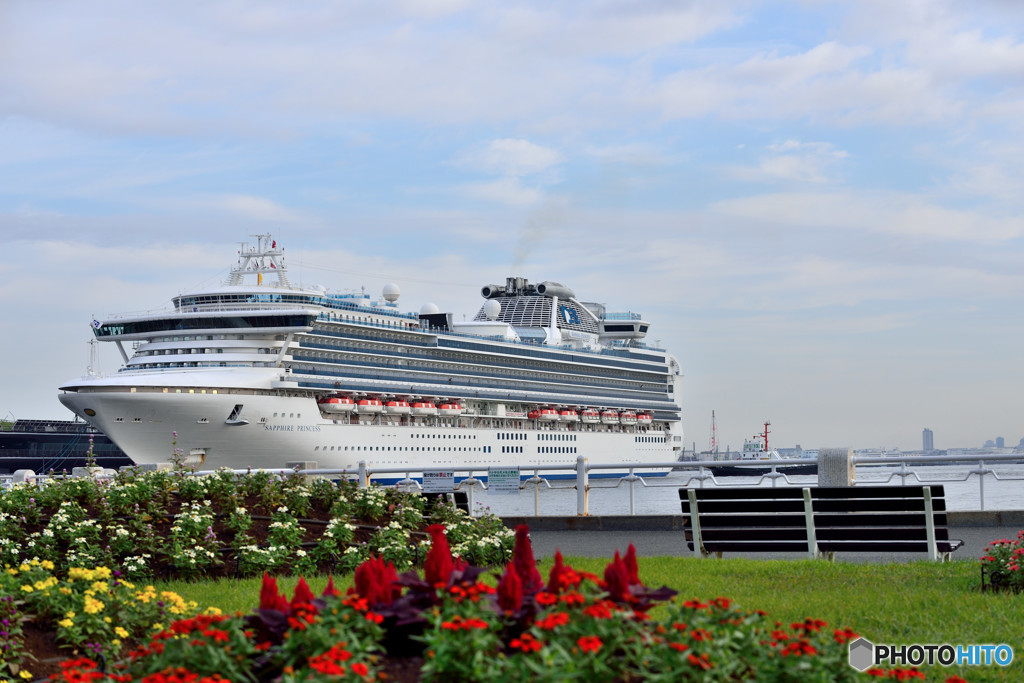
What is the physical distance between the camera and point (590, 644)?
12.7 feet

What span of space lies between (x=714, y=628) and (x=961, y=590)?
439 cm

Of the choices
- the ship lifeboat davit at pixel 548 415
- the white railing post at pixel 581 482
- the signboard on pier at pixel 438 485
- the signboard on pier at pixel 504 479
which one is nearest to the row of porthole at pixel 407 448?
the ship lifeboat davit at pixel 548 415

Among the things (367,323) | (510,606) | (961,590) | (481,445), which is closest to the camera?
(510,606)

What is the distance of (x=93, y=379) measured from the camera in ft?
159

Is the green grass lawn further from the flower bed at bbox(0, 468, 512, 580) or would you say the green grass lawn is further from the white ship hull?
the white ship hull

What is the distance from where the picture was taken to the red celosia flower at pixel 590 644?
385 cm

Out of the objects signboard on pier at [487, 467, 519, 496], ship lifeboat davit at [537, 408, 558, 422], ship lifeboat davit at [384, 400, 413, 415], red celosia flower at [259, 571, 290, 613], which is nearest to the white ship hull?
ship lifeboat davit at [384, 400, 413, 415]

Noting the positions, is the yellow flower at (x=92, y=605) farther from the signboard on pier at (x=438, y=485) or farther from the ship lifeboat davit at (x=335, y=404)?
the ship lifeboat davit at (x=335, y=404)

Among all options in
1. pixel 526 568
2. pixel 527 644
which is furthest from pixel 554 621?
pixel 526 568

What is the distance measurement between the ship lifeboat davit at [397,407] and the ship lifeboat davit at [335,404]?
8.86ft

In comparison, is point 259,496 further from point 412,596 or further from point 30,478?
point 412,596

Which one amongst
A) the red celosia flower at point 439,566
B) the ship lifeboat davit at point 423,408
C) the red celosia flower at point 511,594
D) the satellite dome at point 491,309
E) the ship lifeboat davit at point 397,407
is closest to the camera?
the red celosia flower at point 511,594

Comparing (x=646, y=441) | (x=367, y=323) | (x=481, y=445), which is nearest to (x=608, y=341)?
(x=646, y=441)

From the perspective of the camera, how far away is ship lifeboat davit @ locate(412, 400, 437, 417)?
57.7 metres
